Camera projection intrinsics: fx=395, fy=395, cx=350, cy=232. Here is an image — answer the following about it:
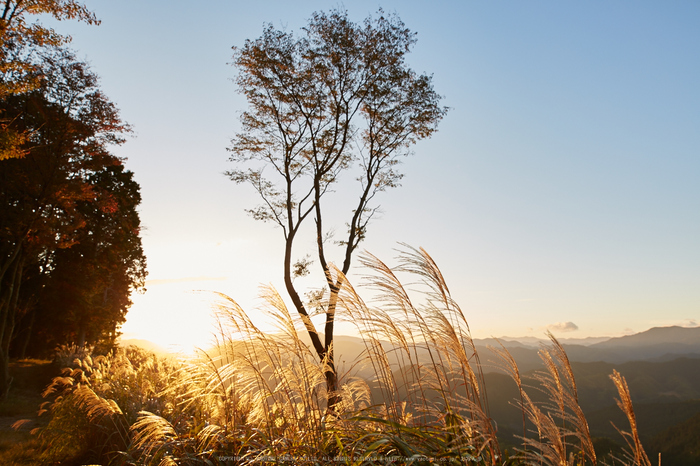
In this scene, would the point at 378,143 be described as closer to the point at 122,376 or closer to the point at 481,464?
the point at 122,376

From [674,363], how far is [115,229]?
400ft

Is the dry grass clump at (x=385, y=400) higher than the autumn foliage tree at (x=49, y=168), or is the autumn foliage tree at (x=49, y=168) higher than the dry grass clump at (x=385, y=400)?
the autumn foliage tree at (x=49, y=168)

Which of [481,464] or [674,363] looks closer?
[481,464]

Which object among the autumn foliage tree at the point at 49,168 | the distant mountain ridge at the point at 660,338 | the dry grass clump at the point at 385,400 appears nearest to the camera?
the dry grass clump at the point at 385,400

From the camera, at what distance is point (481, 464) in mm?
2109

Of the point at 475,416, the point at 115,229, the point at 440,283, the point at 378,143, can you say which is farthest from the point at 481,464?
the point at 115,229

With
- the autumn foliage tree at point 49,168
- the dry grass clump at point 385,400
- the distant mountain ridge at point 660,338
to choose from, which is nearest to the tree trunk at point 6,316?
the autumn foliage tree at point 49,168

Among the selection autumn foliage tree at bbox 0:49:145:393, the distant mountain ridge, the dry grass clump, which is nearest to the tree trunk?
autumn foliage tree at bbox 0:49:145:393

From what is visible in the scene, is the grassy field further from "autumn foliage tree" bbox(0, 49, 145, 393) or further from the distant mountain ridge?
the distant mountain ridge

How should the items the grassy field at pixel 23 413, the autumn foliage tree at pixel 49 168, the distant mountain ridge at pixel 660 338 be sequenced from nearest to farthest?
the grassy field at pixel 23 413
the autumn foliage tree at pixel 49 168
the distant mountain ridge at pixel 660 338

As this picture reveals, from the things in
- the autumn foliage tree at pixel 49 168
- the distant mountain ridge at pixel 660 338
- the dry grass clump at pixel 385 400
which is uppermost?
the autumn foliage tree at pixel 49 168

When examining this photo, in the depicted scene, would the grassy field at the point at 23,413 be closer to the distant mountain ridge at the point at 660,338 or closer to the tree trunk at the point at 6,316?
the tree trunk at the point at 6,316

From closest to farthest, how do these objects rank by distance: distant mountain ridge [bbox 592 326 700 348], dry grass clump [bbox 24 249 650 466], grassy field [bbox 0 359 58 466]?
1. dry grass clump [bbox 24 249 650 466]
2. grassy field [bbox 0 359 58 466]
3. distant mountain ridge [bbox 592 326 700 348]

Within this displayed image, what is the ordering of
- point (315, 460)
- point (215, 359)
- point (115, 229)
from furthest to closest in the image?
point (115, 229), point (215, 359), point (315, 460)
